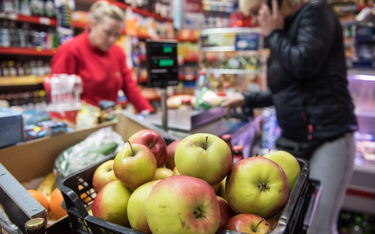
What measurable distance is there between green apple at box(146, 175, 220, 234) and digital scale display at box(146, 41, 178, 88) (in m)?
0.91

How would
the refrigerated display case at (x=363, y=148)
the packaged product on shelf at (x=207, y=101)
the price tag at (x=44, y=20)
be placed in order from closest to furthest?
the packaged product on shelf at (x=207, y=101), the refrigerated display case at (x=363, y=148), the price tag at (x=44, y=20)

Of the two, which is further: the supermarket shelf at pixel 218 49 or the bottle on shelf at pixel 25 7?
the supermarket shelf at pixel 218 49

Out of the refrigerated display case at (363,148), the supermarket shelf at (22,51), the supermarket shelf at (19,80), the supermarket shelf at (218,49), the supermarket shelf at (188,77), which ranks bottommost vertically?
the refrigerated display case at (363,148)

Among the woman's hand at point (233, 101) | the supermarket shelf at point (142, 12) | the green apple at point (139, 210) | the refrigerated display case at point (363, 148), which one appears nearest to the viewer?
the green apple at point (139, 210)

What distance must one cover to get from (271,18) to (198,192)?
1452 millimetres

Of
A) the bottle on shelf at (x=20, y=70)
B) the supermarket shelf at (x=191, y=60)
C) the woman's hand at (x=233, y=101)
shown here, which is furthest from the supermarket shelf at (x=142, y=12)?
the woman's hand at (x=233, y=101)

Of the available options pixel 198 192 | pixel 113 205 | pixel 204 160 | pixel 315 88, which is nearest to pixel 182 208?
pixel 198 192

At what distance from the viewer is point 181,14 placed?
348 cm

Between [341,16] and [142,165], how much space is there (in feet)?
12.1

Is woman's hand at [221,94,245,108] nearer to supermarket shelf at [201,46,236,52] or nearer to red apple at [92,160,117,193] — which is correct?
red apple at [92,160,117,193]

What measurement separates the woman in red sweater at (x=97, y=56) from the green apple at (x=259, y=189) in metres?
2.21

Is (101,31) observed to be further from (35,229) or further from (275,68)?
(35,229)

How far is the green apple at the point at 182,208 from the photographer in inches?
20.4

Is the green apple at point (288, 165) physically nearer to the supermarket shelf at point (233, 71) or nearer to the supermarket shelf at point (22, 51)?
the supermarket shelf at point (22, 51)
